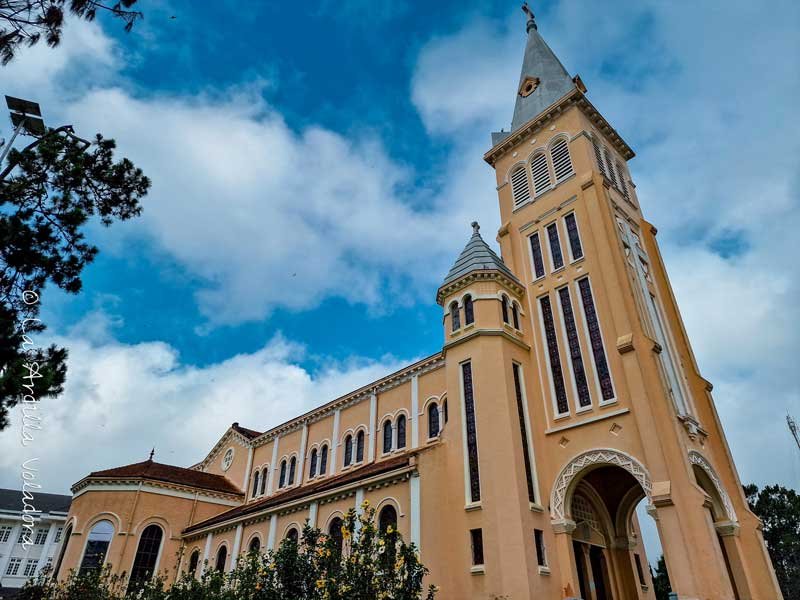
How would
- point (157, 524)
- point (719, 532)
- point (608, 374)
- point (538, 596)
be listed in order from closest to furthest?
point (538, 596), point (719, 532), point (608, 374), point (157, 524)

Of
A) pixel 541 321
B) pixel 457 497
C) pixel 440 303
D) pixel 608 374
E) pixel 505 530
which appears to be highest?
pixel 440 303

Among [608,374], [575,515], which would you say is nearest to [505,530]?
[575,515]

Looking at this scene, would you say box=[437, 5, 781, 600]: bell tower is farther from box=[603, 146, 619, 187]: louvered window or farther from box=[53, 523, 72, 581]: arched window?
box=[53, 523, 72, 581]: arched window

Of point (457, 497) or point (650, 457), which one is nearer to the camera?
point (650, 457)

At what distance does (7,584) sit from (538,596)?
48658 millimetres

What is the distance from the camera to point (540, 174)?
2678cm

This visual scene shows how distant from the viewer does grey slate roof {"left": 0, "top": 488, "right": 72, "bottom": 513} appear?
1996 inches

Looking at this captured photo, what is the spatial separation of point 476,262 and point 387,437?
34.1 feet

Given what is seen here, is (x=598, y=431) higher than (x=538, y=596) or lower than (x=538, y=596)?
higher

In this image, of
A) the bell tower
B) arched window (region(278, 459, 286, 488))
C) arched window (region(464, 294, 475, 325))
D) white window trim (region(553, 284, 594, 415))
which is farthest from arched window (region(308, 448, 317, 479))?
white window trim (region(553, 284, 594, 415))

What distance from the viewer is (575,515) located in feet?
65.6

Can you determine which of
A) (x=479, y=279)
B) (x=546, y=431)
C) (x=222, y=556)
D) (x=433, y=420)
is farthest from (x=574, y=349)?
(x=222, y=556)

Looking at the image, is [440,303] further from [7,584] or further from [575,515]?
[7,584]

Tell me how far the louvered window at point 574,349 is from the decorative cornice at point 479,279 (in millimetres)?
1897
